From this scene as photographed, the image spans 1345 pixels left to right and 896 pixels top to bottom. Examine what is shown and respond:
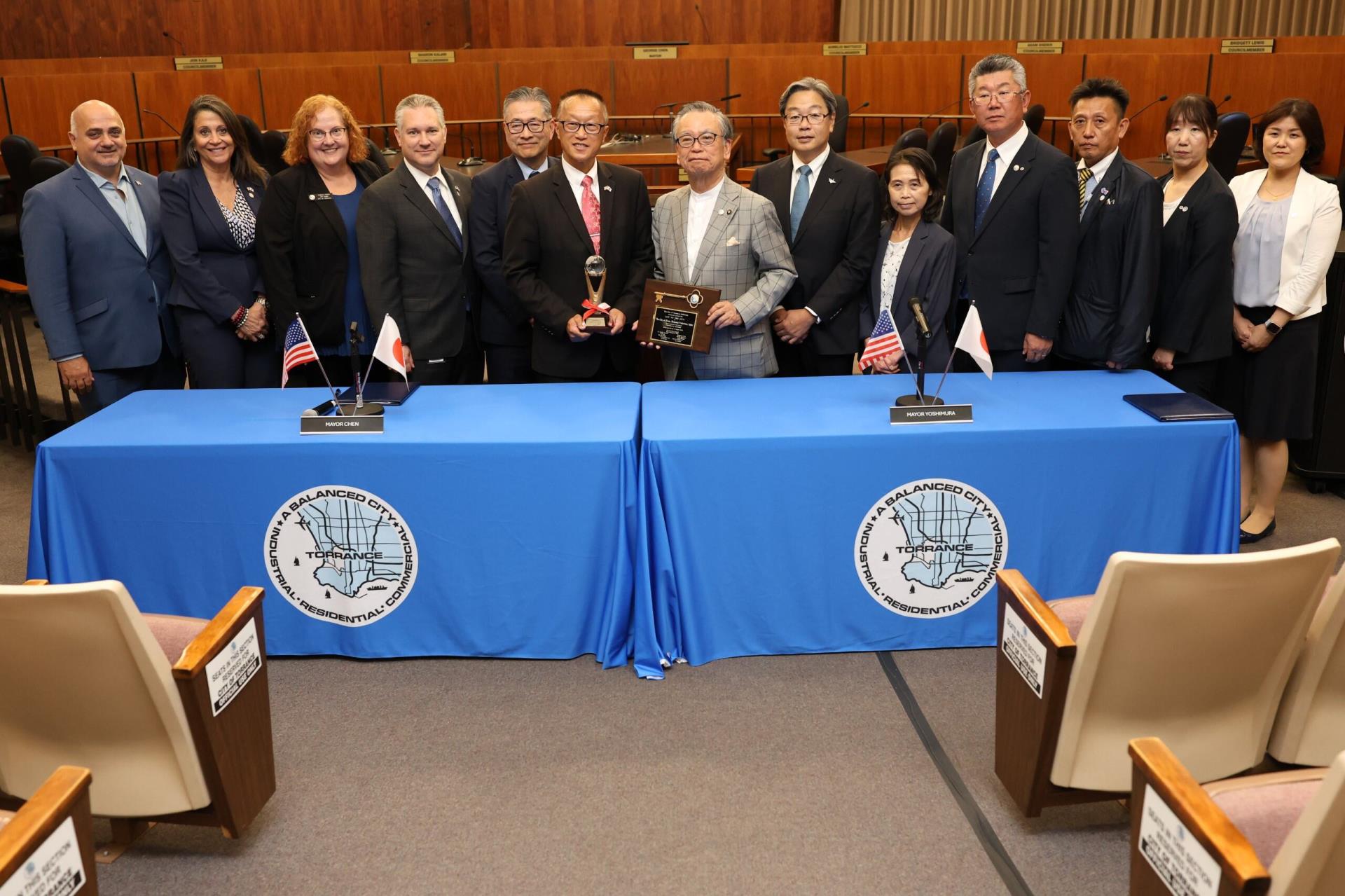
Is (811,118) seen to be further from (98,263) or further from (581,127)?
(98,263)

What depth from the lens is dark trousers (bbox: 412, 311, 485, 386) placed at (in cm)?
349

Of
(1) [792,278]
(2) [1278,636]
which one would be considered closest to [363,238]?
(1) [792,278]

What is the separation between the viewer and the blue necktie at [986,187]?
330cm

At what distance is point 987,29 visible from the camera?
10.3 meters

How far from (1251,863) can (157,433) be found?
2532 mm

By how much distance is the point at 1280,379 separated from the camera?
346 cm

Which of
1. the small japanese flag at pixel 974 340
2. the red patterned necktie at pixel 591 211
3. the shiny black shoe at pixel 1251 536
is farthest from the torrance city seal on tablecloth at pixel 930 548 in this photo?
the shiny black shoe at pixel 1251 536

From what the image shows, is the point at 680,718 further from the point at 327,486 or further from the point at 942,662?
the point at 327,486

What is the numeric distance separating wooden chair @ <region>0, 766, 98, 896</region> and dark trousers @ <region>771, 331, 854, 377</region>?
244 centimetres

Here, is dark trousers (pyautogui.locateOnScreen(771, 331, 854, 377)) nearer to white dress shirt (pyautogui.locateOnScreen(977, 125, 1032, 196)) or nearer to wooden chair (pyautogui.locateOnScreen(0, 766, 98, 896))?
white dress shirt (pyautogui.locateOnScreen(977, 125, 1032, 196))

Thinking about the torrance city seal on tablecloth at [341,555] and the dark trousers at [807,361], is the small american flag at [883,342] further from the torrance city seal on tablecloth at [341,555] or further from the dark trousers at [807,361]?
the torrance city seal on tablecloth at [341,555]

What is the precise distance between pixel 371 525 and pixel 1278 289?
2.82 metres

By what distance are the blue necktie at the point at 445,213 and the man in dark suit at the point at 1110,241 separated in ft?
6.38

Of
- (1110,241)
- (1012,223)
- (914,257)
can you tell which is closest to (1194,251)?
(1110,241)
